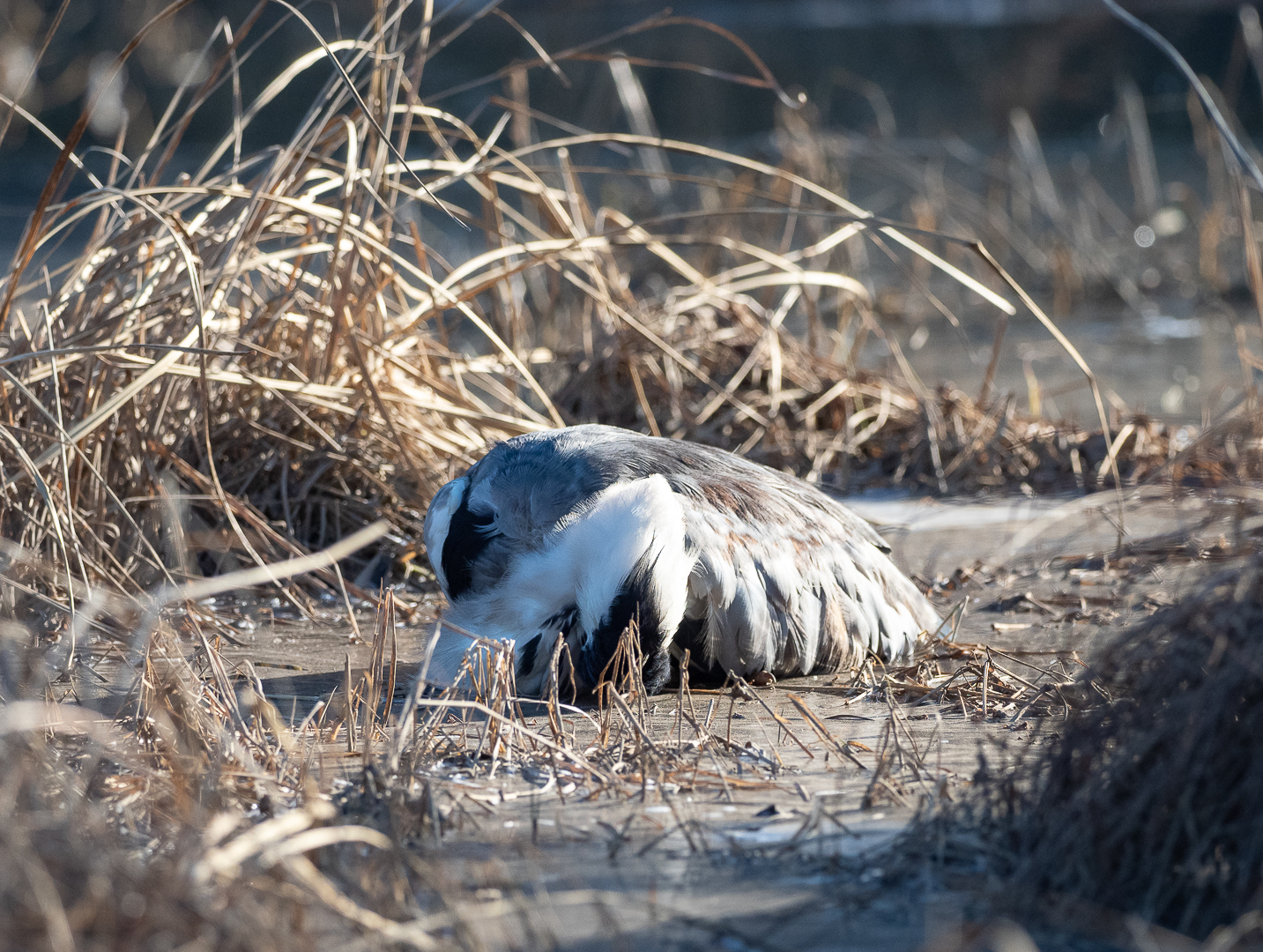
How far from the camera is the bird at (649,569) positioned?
2.89m

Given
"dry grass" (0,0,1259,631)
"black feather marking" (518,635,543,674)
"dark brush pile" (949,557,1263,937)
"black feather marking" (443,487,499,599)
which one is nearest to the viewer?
"dark brush pile" (949,557,1263,937)

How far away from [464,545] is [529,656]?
1.03 feet

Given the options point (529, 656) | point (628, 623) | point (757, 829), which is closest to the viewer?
point (757, 829)

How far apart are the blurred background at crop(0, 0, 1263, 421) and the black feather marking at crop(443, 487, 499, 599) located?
1.40m

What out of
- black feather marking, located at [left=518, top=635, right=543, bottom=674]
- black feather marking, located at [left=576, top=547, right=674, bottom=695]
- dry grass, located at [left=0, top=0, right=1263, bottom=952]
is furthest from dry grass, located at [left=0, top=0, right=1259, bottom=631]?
black feather marking, located at [left=576, top=547, right=674, bottom=695]

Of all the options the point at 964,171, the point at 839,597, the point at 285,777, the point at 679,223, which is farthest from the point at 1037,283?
the point at 285,777

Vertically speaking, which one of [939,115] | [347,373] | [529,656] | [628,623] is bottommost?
[529,656]

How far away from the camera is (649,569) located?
2.84 meters

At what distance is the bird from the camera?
2889 mm

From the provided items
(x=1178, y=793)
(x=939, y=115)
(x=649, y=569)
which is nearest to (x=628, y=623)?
(x=649, y=569)

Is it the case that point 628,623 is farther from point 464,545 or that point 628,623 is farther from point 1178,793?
point 1178,793

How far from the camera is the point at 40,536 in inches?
136

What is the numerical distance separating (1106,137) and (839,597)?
1192 centimetres

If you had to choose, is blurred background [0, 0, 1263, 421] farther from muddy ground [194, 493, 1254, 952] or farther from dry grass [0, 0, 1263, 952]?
muddy ground [194, 493, 1254, 952]
